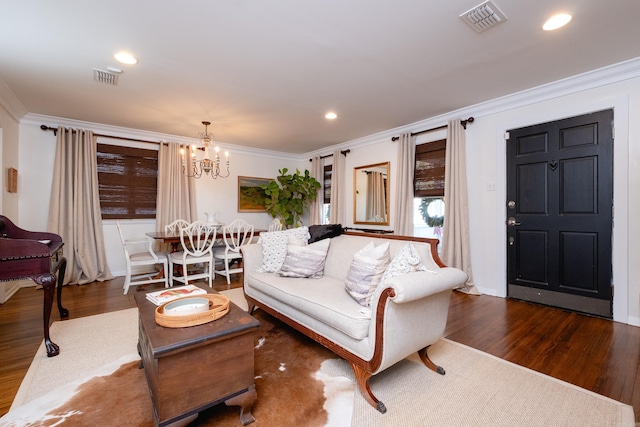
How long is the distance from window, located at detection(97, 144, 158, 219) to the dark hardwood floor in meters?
1.54

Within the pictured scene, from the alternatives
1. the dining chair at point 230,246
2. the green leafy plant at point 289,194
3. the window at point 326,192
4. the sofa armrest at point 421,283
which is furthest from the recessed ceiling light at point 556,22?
the green leafy plant at point 289,194

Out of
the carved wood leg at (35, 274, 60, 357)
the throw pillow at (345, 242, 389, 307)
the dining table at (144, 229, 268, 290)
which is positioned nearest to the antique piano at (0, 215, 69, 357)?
the carved wood leg at (35, 274, 60, 357)

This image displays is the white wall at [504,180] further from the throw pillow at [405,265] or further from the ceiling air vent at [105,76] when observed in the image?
the ceiling air vent at [105,76]

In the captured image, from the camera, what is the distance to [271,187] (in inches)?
236

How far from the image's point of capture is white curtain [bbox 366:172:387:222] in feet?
16.7

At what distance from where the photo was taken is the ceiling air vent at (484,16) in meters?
1.92

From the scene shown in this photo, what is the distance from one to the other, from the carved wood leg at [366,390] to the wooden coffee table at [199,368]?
592mm

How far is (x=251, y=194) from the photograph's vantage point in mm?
6223

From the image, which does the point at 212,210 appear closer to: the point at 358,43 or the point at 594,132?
the point at 358,43

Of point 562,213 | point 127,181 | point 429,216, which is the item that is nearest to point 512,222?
point 562,213

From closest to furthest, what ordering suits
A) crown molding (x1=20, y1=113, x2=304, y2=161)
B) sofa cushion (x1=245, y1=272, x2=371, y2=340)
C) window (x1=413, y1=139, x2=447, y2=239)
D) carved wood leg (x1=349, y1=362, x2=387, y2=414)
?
carved wood leg (x1=349, y1=362, x2=387, y2=414), sofa cushion (x1=245, y1=272, x2=371, y2=340), crown molding (x1=20, y1=113, x2=304, y2=161), window (x1=413, y1=139, x2=447, y2=239)

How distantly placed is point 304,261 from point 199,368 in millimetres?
1381

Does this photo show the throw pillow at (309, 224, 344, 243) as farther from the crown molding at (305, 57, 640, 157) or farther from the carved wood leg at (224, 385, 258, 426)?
the crown molding at (305, 57, 640, 157)

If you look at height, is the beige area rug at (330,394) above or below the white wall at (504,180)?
below
